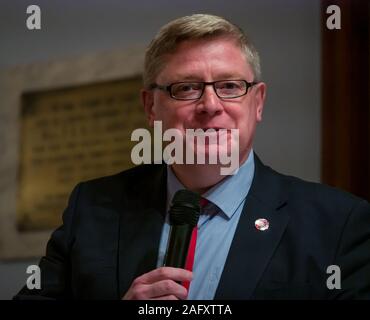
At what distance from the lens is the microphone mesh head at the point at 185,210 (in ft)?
3.93

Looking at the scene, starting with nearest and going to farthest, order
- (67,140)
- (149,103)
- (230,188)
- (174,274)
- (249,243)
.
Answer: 1. (174,274)
2. (249,243)
3. (230,188)
4. (149,103)
5. (67,140)

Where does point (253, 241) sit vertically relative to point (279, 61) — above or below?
below

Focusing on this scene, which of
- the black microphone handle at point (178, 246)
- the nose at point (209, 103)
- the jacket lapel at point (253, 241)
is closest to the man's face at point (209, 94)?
the nose at point (209, 103)

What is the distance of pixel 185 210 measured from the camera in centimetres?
121

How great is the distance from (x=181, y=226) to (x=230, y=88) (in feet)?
1.15

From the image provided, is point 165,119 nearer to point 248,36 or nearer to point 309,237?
point 248,36

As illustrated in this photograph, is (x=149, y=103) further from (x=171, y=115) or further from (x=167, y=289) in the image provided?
(x=167, y=289)

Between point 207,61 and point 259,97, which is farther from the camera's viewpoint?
point 259,97

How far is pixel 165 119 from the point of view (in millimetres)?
1458

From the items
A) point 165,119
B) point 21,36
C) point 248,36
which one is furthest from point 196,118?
point 21,36

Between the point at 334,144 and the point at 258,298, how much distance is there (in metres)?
0.46

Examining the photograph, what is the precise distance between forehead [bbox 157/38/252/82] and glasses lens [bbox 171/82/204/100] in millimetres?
12

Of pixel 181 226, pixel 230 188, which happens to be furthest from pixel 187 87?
pixel 181 226

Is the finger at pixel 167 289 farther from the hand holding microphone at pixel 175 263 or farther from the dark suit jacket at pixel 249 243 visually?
the dark suit jacket at pixel 249 243
